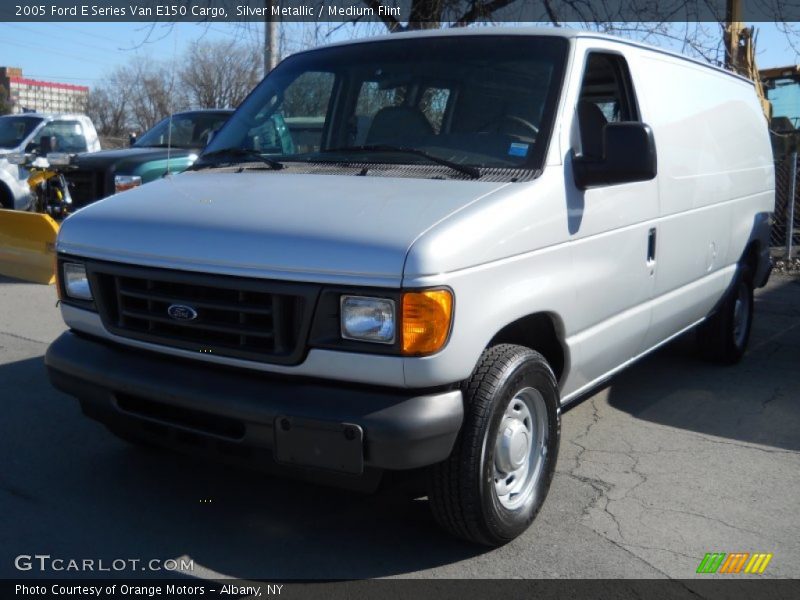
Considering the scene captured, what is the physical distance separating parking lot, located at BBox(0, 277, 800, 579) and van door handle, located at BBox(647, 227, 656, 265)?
1.08m

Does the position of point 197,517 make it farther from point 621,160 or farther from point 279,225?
point 621,160

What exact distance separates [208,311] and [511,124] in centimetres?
164

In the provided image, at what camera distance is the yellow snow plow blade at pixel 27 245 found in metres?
9.44

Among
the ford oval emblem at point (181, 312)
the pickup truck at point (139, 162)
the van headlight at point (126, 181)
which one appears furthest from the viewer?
the pickup truck at point (139, 162)

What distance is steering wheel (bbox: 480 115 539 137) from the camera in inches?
155

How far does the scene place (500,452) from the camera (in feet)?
11.7

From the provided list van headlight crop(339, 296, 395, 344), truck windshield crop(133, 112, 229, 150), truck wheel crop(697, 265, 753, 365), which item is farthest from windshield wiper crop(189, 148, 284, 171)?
truck windshield crop(133, 112, 229, 150)

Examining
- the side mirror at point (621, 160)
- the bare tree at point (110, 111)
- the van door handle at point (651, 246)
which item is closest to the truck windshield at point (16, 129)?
the van door handle at point (651, 246)

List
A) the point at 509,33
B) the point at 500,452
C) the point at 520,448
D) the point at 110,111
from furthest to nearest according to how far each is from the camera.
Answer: the point at 110,111 → the point at 509,33 → the point at 520,448 → the point at 500,452

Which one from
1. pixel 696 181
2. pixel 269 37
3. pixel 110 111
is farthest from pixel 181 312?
pixel 110 111

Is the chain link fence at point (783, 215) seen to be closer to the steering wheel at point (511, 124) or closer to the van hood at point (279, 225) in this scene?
the steering wheel at point (511, 124)

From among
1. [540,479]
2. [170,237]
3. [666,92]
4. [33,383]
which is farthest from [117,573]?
[666,92]

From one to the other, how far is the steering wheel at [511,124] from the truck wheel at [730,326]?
3015mm

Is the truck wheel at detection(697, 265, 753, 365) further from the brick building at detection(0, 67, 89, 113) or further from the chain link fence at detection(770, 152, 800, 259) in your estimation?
the brick building at detection(0, 67, 89, 113)
